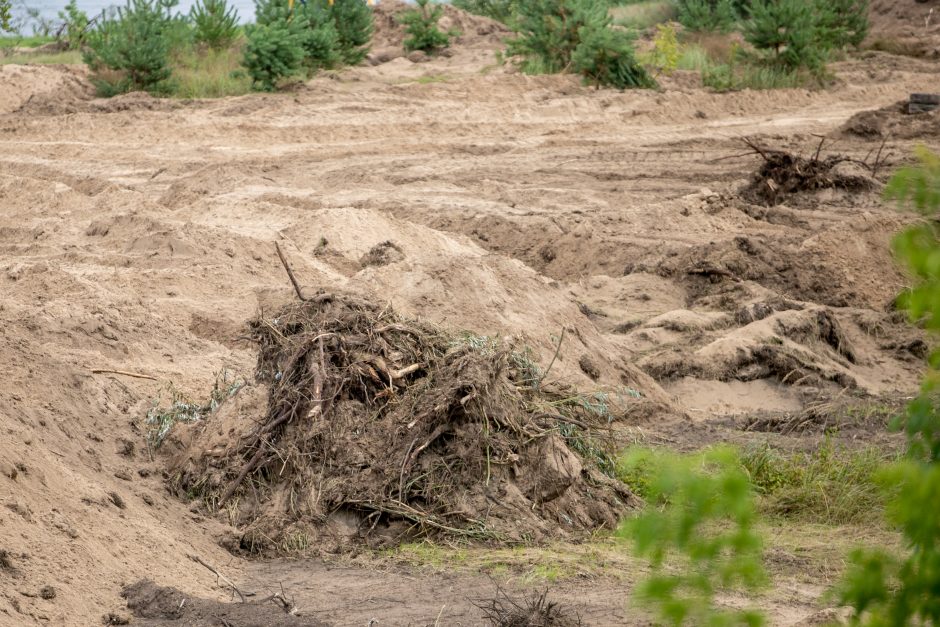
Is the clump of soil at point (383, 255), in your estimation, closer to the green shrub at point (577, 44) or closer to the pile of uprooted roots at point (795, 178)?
the pile of uprooted roots at point (795, 178)

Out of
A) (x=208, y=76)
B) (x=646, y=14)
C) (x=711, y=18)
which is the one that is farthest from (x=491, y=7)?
(x=208, y=76)

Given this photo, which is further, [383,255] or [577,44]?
[577,44]

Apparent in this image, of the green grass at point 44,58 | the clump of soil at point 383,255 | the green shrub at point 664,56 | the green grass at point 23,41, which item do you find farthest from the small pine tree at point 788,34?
the green grass at point 23,41

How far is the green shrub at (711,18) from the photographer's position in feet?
78.5

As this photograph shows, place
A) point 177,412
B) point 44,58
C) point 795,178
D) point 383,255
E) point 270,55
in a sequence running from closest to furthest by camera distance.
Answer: point 177,412
point 383,255
point 795,178
point 270,55
point 44,58

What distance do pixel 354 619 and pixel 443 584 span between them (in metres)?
0.44

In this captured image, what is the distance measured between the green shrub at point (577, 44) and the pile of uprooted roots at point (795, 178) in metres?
7.51

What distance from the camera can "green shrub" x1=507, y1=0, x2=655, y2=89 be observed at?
19.0m

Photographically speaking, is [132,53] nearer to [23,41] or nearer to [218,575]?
[23,41]

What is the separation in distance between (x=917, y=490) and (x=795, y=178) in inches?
430

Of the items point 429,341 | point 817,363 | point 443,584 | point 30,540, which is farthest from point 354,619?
point 817,363

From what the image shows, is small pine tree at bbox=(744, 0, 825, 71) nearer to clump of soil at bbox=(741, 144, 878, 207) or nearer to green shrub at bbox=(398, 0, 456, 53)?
green shrub at bbox=(398, 0, 456, 53)

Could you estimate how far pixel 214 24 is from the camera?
20.8 meters

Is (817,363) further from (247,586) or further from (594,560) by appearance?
(247,586)
